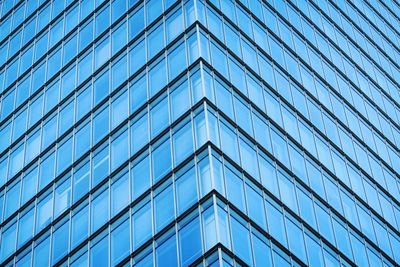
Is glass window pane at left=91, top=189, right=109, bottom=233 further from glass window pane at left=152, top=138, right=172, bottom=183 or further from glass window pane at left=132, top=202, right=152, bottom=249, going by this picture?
glass window pane at left=152, top=138, right=172, bottom=183

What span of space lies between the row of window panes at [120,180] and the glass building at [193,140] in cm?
8

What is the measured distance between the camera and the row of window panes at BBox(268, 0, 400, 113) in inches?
2258

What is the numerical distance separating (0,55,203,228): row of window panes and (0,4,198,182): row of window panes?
1.84ft

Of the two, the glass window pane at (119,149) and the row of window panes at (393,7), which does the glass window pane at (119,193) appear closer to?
the glass window pane at (119,149)

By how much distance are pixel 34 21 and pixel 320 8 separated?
17521 millimetres

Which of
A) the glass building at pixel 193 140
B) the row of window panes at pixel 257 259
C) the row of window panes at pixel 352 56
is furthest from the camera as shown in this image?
the row of window panes at pixel 352 56

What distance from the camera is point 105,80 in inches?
1955

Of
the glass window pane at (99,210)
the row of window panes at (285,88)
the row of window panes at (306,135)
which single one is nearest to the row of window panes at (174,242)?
the glass window pane at (99,210)

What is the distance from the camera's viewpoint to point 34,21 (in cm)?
6088

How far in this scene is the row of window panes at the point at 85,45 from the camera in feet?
155

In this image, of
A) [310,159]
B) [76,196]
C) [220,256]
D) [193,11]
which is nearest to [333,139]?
[310,159]

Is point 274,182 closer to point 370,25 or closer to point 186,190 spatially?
point 186,190

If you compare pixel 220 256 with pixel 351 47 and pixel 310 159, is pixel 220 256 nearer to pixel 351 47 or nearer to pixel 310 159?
pixel 310 159

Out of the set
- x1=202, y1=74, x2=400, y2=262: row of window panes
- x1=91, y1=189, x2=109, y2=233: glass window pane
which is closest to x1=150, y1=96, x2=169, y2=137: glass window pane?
x1=202, y1=74, x2=400, y2=262: row of window panes
